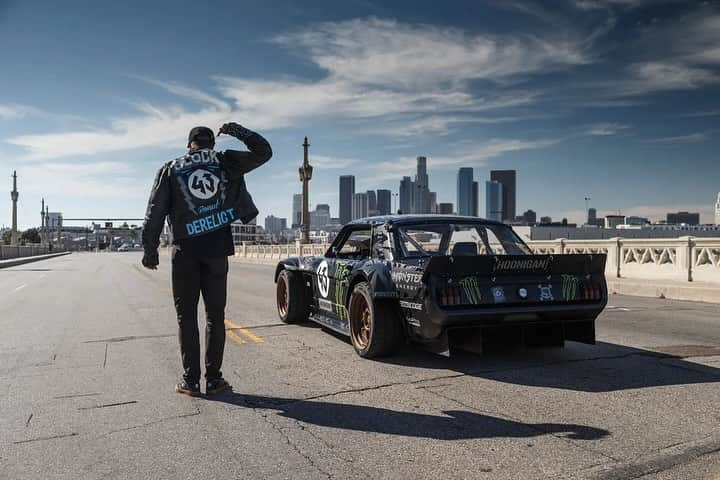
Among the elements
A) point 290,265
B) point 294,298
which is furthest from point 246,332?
point 290,265

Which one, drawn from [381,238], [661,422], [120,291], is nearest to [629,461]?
[661,422]

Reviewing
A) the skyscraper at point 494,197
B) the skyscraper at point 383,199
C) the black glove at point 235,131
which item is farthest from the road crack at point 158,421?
the skyscraper at point 494,197

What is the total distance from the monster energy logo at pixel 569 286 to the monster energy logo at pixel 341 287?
2269 mm

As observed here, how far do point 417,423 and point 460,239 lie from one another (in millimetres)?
2893

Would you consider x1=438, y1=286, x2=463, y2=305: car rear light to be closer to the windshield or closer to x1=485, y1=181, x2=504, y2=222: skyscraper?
the windshield

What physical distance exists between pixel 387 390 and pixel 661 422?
2045mm

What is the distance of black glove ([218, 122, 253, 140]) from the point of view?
198 inches

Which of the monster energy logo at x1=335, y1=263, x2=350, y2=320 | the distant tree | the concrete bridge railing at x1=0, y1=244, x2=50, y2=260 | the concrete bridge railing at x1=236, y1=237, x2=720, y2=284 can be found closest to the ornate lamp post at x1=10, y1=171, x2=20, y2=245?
the concrete bridge railing at x1=0, y1=244, x2=50, y2=260

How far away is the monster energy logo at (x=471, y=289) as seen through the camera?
540cm

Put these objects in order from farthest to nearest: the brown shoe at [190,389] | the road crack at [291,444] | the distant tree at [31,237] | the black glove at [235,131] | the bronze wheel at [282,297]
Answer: the distant tree at [31,237] < the bronze wheel at [282,297] < the black glove at [235,131] < the brown shoe at [190,389] < the road crack at [291,444]

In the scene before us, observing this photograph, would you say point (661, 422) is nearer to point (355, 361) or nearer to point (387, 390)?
point (387, 390)

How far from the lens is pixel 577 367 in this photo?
5.81 m

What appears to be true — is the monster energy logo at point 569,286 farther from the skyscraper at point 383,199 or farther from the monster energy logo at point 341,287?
the skyscraper at point 383,199

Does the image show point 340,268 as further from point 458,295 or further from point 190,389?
point 190,389
